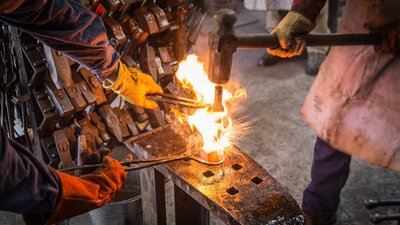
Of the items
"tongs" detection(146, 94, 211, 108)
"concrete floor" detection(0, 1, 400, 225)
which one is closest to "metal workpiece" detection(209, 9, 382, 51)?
"tongs" detection(146, 94, 211, 108)

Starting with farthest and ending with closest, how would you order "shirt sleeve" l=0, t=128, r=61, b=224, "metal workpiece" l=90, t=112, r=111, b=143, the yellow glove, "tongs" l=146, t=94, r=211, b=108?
1. "metal workpiece" l=90, t=112, r=111, b=143
2. the yellow glove
3. "tongs" l=146, t=94, r=211, b=108
4. "shirt sleeve" l=0, t=128, r=61, b=224

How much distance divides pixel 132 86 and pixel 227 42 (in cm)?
91

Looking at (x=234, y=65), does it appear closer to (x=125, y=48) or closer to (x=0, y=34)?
(x=125, y=48)

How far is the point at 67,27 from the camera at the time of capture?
88.9 inches

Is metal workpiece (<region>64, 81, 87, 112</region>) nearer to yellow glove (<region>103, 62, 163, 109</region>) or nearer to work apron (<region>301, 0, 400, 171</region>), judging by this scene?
yellow glove (<region>103, 62, 163, 109</region>)

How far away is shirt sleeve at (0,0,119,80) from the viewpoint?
80.3 inches

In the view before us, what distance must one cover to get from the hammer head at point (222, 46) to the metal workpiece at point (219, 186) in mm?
487

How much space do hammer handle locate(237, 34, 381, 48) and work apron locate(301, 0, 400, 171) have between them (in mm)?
190

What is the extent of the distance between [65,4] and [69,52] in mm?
276

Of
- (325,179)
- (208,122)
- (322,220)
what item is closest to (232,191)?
(208,122)

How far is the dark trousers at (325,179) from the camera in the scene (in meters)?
2.87

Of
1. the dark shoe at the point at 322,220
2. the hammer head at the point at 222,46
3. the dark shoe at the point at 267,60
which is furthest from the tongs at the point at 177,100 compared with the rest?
the dark shoe at the point at 267,60

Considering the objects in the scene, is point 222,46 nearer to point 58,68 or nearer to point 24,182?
point 24,182

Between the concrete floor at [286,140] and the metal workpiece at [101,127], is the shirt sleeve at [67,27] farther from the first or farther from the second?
the concrete floor at [286,140]
